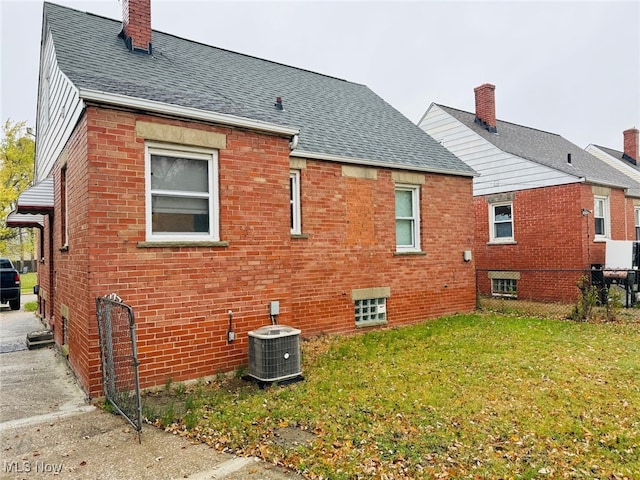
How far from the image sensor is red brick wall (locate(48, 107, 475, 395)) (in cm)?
573

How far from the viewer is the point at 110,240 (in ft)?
18.8

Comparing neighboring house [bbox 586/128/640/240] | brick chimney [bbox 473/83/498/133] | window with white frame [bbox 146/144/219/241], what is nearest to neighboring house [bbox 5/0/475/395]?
window with white frame [bbox 146/144/219/241]

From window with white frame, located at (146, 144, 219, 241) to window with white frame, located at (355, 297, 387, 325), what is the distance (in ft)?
15.5

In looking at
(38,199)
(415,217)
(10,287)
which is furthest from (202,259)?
(10,287)

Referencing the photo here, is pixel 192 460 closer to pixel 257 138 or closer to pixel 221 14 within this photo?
pixel 257 138

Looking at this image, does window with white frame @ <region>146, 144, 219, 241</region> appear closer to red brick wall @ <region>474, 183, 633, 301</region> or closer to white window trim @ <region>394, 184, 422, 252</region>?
white window trim @ <region>394, 184, 422, 252</region>

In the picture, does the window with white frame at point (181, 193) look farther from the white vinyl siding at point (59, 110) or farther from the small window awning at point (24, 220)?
the small window awning at point (24, 220)

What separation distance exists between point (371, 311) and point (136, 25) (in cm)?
881

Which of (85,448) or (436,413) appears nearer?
(85,448)

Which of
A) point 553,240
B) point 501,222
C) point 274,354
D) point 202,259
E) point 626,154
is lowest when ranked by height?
point 274,354

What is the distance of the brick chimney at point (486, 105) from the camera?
58.2 ft

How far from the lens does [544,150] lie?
707 inches

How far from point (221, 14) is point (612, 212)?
23229 mm

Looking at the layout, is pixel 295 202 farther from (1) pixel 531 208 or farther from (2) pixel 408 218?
(1) pixel 531 208
